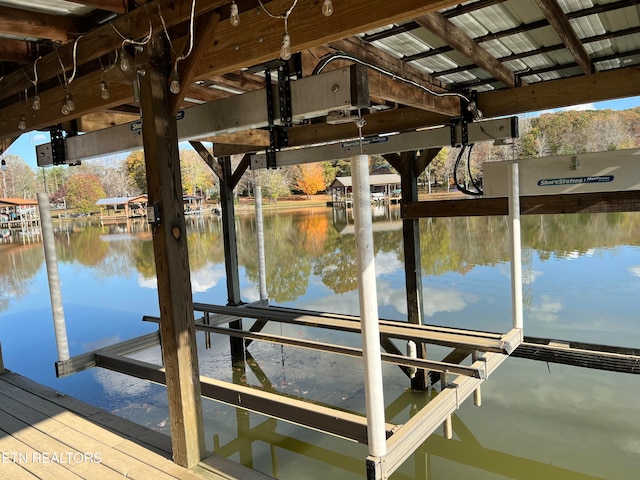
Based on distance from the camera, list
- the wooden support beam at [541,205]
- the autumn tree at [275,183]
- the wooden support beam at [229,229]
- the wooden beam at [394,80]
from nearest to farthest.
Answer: the wooden beam at [394,80], the wooden support beam at [541,205], the wooden support beam at [229,229], the autumn tree at [275,183]

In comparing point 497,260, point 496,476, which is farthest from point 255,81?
point 497,260

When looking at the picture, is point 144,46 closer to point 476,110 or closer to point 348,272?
point 476,110

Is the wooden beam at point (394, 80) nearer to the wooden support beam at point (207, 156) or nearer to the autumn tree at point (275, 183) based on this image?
the wooden support beam at point (207, 156)

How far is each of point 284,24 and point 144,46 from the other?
701 mm

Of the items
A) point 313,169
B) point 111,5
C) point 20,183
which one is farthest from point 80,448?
point 20,183

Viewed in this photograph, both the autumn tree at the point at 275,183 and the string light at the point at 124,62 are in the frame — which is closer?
the string light at the point at 124,62

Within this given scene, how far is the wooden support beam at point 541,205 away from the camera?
3.38 metres

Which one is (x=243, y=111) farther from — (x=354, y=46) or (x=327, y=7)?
(x=327, y=7)

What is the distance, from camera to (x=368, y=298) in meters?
1.68

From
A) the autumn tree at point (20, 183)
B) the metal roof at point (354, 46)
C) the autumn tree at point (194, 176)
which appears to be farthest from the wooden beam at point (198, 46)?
the autumn tree at point (20, 183)

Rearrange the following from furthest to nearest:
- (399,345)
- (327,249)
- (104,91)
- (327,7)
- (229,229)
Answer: (327,249) < (399,345) < (229,229) < (104,91) < (327,7)

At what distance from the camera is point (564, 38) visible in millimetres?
2635

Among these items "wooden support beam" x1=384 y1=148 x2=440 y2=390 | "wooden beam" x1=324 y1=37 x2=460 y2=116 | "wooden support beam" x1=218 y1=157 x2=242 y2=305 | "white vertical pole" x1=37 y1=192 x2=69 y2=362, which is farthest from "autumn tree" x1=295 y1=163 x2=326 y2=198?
"white vertical pole" x1=37 y1=192 x2=69 y2=362

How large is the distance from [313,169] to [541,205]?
134 feet
